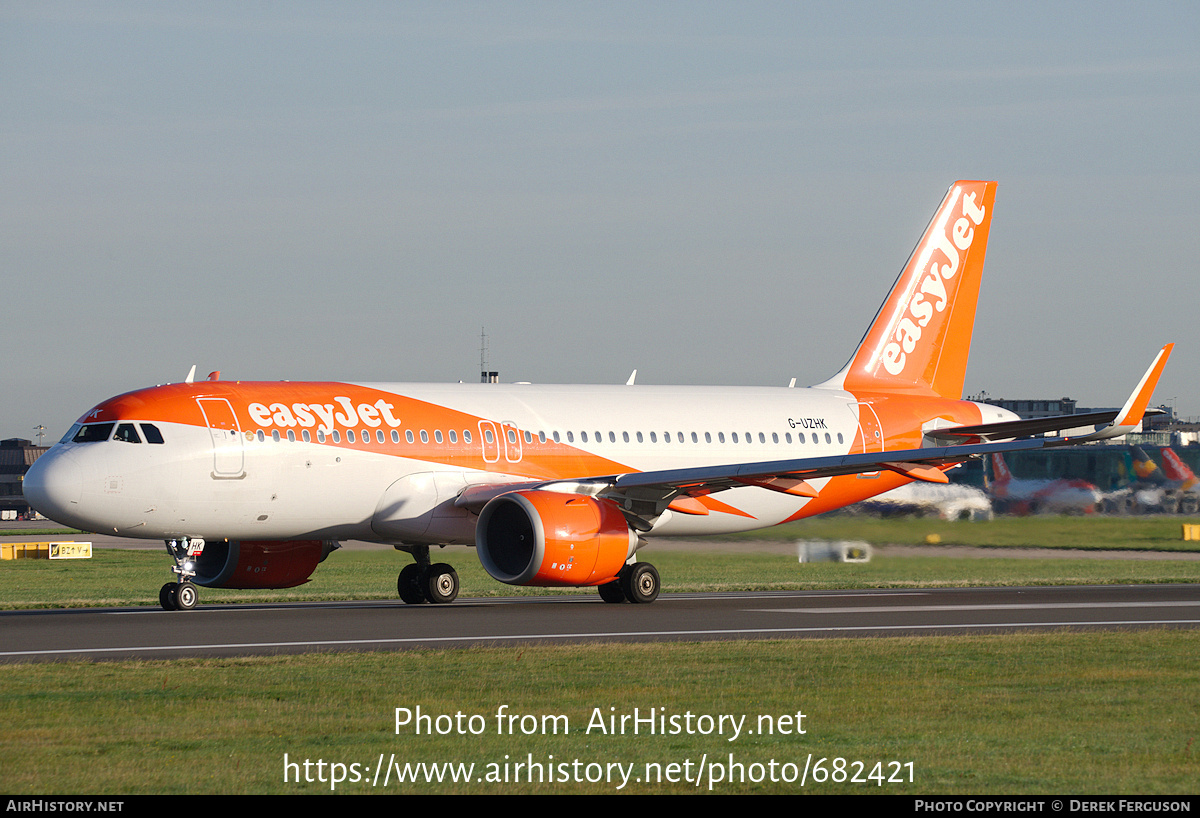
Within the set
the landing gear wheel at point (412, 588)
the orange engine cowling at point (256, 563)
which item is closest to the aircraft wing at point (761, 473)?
the landing gear wheel at point (412, 588)

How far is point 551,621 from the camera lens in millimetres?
24734

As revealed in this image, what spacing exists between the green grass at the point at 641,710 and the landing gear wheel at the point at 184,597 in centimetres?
875

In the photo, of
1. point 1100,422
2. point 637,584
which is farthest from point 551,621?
point 1100,422

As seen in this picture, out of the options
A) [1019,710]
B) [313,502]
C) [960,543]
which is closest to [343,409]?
[313,502]

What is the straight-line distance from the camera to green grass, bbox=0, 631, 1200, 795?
11.1m

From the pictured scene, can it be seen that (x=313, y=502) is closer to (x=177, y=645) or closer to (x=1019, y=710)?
(x=177, y=645)

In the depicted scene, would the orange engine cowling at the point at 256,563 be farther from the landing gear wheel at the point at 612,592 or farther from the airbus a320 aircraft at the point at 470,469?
the landing gear wheel at the point at 612,592

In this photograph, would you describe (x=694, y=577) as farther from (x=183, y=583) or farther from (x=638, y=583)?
(x=183, y=583)

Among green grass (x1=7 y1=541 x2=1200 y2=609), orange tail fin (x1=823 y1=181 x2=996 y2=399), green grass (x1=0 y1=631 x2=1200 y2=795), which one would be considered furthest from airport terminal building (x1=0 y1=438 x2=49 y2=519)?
green grass (x1=0 y1=631 x2=1200 y2=795)

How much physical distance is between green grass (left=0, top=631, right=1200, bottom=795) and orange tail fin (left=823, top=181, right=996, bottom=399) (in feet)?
55.8

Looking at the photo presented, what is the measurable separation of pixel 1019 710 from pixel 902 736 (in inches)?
78.5

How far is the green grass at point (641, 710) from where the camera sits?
36.4 ft

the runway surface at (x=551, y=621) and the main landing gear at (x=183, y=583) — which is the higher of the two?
the main landing gear at (x=183, y=583)

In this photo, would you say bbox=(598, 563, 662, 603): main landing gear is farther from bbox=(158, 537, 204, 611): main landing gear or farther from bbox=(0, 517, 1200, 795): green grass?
bbox=(0, 517, 1200, 795): green grass
